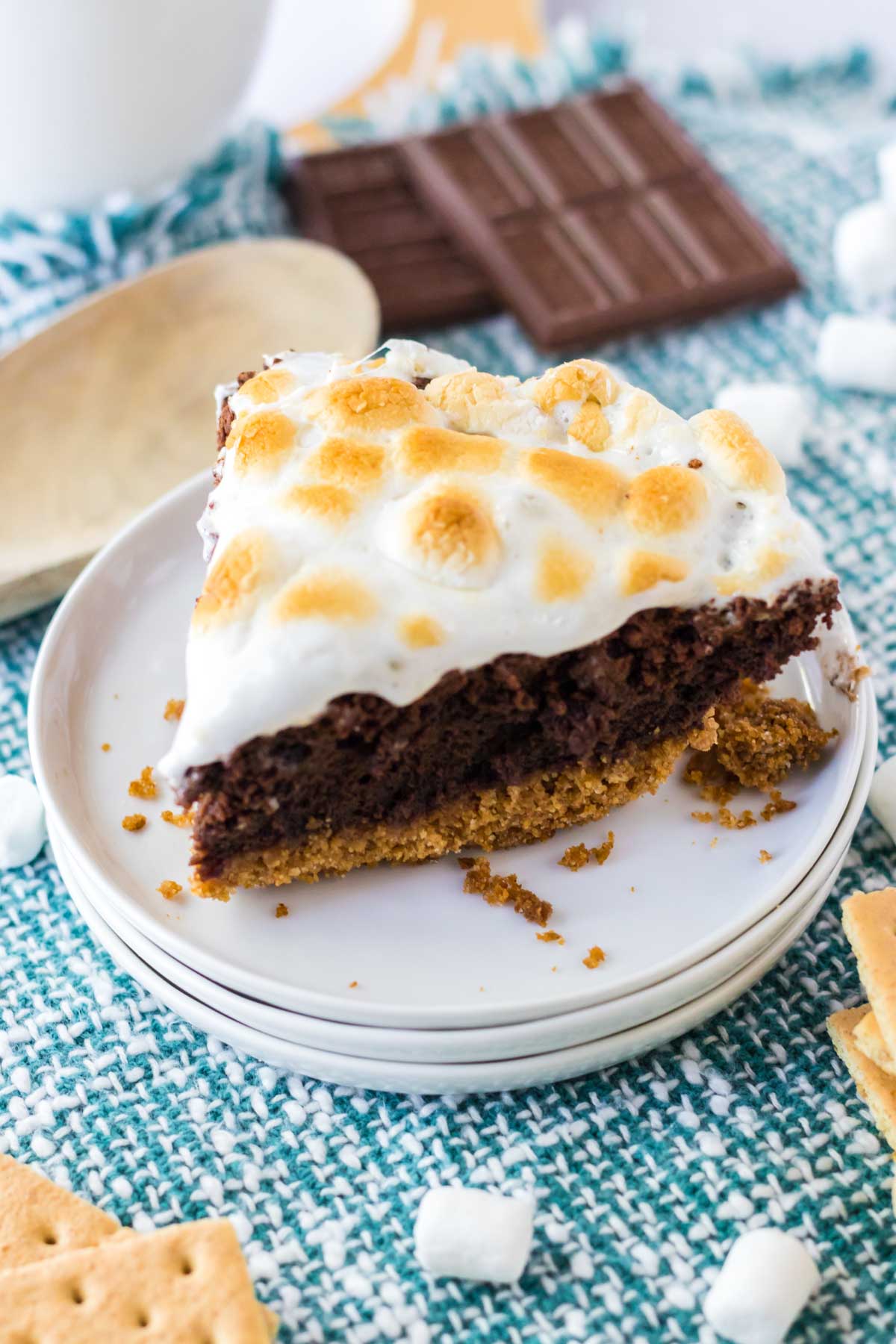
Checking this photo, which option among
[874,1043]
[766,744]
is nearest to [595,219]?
[766,744]

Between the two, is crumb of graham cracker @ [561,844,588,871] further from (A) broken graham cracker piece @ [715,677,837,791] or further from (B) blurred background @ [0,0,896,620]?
(B) blurred background @ [0,0,896,620]

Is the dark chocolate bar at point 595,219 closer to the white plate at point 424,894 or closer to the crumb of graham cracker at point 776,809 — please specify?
the white plate at point 424,894

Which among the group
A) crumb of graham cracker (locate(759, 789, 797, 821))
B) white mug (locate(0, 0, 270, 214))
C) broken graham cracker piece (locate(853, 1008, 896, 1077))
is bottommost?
broken graham cracker piece (locate(853, 1008, 896, 1077))

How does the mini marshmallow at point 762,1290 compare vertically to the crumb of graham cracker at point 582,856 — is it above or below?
below

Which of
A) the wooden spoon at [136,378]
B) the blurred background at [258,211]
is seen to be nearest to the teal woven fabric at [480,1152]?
the wooden spoon at [136,378]

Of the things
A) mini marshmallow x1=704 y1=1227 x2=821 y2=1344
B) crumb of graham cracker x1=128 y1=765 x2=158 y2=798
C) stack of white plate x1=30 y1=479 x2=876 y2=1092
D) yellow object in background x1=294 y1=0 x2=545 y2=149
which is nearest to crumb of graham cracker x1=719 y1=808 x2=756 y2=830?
stack of white plate x1=30 y1=479 x2=876 y2=1092
